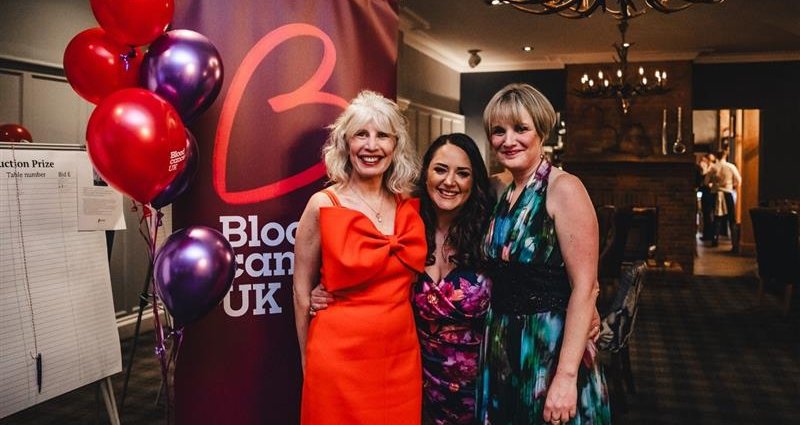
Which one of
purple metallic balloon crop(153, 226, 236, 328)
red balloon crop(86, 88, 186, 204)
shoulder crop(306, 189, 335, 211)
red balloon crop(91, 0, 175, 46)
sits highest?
red balloon crop(91, 0, 175, 46)

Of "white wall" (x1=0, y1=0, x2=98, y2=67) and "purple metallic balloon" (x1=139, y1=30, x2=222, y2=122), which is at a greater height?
"white wall" (x1=0, y1=0, x2=98, y2=67)

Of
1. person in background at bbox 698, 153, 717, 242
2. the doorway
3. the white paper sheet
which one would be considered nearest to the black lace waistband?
the white paper sheet

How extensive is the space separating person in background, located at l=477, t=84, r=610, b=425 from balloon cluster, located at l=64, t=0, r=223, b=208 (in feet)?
2.68

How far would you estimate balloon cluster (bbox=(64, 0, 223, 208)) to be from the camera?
1.60 m

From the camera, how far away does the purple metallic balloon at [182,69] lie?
5.66ft

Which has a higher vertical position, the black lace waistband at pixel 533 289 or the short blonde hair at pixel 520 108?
the short blonde hair at pixel 520 108

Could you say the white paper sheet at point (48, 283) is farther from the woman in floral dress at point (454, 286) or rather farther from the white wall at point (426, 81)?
the white wall at point (426, 81)

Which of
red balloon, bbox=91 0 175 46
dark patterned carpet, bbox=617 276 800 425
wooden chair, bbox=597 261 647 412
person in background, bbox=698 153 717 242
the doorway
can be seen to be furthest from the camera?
person in background, bbox=698 153 717 242

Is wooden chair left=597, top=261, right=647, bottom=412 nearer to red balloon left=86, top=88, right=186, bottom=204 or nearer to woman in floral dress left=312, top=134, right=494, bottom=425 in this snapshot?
woman in floral dress left=312, top=134, right=494, bottom=425

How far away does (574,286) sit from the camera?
1.72 metres

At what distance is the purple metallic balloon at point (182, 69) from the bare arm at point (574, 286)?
3.30ft

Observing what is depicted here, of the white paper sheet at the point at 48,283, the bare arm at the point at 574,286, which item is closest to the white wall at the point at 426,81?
the white paper sheet at the point at 48,283

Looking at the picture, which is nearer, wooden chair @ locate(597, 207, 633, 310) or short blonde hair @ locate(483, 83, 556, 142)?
short blonde hair @ locate(483, 83, 556, 142)

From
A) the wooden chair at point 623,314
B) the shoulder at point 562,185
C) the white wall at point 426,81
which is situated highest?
the white wall at point 426,81
